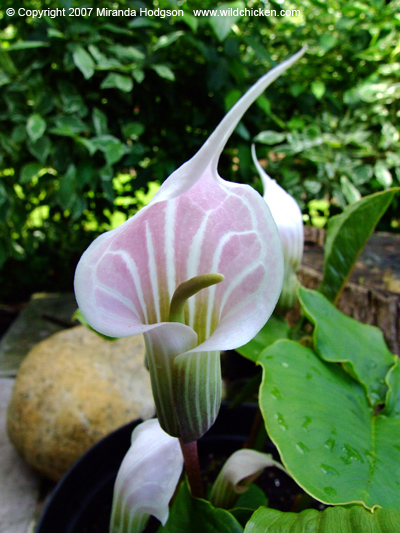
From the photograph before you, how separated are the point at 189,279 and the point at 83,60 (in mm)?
823

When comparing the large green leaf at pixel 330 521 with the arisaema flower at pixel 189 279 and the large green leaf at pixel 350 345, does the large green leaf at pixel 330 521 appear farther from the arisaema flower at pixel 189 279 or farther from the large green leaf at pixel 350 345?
the large green leaf at pixel 350 345

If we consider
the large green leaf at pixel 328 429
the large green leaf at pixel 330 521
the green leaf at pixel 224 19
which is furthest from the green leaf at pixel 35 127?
the large green leaf at pixel 330 521

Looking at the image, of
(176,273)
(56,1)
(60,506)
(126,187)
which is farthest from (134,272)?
(126,187)

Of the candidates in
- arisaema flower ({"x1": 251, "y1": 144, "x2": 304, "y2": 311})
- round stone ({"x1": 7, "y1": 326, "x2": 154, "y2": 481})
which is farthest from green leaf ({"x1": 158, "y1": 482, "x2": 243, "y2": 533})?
round stone ({"x1": 7, "y1": 326, "x2": 154, "y2": 481})

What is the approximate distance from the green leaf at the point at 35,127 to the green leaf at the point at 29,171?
10 centimetres

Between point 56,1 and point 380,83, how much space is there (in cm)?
85

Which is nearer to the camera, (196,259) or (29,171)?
(196,259)

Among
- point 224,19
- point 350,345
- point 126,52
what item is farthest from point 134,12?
point 350,345

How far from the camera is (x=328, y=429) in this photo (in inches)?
13.0

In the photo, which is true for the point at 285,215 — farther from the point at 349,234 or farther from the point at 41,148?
the point at 41,148

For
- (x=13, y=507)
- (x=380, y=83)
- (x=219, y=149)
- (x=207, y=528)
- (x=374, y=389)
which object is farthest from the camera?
(x=380, y=83)

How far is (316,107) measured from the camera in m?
1.26

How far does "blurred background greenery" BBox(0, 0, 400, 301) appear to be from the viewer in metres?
0.95

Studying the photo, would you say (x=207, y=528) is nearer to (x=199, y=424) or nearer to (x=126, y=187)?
(x=199, y=424)
